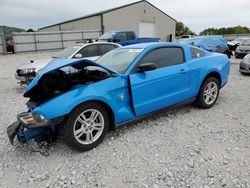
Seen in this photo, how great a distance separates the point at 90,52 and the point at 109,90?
15.1 feet

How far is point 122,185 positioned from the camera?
2459mm

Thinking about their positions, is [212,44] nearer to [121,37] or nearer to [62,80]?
[121,37]

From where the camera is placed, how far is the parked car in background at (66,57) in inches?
252

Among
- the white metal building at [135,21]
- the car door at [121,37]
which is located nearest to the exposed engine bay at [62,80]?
the car door at [121,37]

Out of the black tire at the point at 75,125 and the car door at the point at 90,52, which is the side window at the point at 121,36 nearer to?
the car door at the point at 90,52

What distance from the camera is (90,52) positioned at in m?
7.42

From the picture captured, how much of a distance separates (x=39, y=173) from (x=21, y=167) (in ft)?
1.08

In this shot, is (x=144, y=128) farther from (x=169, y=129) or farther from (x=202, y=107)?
(x=202, y=107)

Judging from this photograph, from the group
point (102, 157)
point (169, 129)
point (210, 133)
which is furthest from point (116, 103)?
point (210, 133)

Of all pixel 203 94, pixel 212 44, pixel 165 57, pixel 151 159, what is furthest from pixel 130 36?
pixel 151 159

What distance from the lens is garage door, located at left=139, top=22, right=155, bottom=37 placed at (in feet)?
99.0

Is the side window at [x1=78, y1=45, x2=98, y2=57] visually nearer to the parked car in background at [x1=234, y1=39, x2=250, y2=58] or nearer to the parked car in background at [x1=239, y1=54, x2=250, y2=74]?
the parked car in background at [x1=239, y1=54, x2=250, y2=74]

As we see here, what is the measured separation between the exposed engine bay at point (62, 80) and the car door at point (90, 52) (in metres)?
3.54

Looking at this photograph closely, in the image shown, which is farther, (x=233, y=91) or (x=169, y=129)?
(x=233, y=91)
